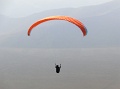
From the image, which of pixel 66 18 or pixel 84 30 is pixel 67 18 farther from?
pixel 84 30

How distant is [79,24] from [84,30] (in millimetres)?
1148

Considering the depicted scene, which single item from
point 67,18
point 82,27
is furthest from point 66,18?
point 82,27

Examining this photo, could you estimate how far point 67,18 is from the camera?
3797cm

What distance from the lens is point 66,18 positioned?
37938 millimetres

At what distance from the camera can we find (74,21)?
3738 cm

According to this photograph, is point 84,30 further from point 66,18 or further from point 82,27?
point 66,18

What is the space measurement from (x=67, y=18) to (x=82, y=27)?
7.85ft

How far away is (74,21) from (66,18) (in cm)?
126

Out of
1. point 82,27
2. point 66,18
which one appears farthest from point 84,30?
point 66,18

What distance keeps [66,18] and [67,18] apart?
0.14 metres

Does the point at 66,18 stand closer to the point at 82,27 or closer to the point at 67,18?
the point at 67,18

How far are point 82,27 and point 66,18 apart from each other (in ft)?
8.19

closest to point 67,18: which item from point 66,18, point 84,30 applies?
point 66,18

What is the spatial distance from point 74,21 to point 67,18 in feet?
3.85
